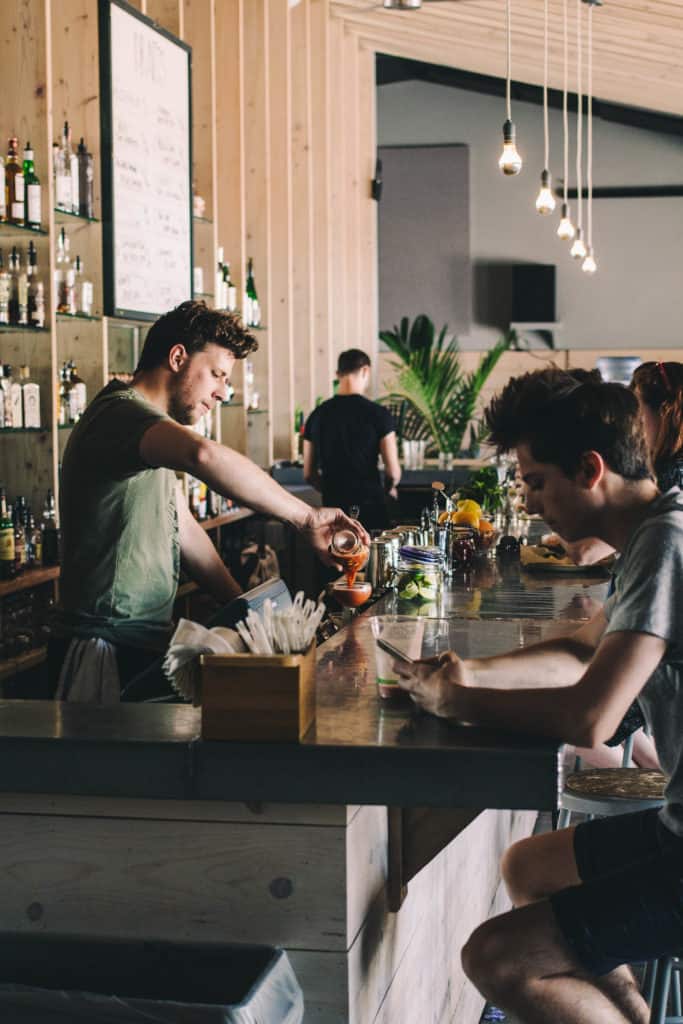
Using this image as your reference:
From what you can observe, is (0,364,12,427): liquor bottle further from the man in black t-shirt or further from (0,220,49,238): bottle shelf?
the man in black t-shirt


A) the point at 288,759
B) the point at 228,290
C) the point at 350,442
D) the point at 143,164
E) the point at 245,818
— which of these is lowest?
the point at 245,818

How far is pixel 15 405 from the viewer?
4633 millimetres

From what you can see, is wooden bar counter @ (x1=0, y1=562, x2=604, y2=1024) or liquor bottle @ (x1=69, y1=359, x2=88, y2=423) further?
liquor bottle @ (x1=69, y1=359, x2=88, y2=423)

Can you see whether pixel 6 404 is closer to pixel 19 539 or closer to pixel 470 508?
pixel 19 539

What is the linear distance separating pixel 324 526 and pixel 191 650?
1.10 metres

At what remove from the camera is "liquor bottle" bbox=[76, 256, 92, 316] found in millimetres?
5228

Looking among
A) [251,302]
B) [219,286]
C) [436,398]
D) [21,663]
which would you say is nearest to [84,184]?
[21,663]

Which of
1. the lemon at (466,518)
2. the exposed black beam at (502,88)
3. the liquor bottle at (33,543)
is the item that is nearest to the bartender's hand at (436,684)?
the lemon at (466,518)

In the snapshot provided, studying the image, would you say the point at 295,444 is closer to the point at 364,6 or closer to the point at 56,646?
the point at 364,6

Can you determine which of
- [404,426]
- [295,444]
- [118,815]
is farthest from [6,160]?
[404,426]

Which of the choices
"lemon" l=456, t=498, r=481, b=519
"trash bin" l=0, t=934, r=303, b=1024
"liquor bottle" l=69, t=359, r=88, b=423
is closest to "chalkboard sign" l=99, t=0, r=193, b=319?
"liquor bottle" l=69, t=359, r=88, b=423

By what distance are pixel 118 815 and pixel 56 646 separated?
1.07 m

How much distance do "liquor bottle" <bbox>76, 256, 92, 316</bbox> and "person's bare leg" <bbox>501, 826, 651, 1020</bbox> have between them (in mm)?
3501

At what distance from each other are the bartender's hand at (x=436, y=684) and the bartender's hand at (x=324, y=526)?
0.89m
